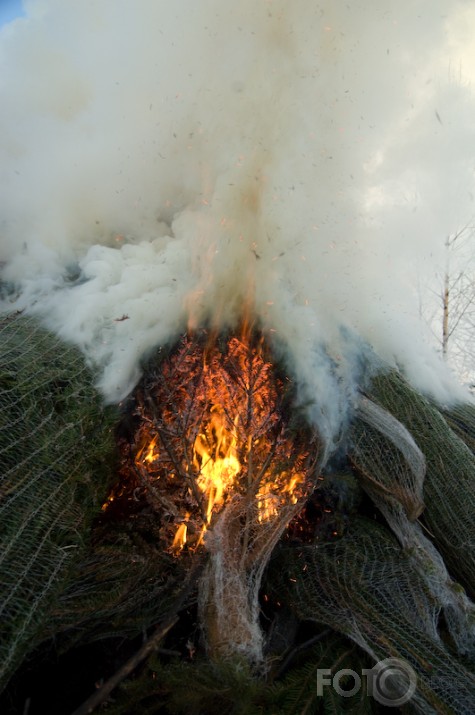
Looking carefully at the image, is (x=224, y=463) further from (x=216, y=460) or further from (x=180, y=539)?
(x=180, y=539)

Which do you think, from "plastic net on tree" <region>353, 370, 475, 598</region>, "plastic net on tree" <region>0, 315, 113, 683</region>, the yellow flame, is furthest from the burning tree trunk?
"plastic net on tree" <region>353, 370, 475, 598</region>

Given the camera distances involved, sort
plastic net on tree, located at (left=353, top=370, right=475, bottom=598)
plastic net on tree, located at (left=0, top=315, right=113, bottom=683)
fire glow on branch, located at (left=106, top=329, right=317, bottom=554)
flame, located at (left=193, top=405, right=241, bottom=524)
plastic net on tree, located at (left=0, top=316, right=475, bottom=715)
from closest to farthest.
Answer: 1. plastic net on tree, located at (left=0, top=315, right=113, bottom=683)
2. plastic net on tree, located at (left=0, top=316, right=475, bottom=715)
3. fire glow on branch, located at (left=106, top=329, right=317, bottom=554)
4. flame, located at (left=193, top=405, right=241, bottom=524)
5. plastic net on tree, located at (left=353, top=370, right=475, bottom=598)

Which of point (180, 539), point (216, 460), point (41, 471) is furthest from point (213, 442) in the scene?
point (41, 471)

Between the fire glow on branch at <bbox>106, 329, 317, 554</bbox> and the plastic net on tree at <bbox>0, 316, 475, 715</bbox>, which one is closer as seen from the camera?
the plastic net on tree at <bbox>0, 316, 475, 715</bbox>

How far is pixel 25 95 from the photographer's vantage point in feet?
15.9

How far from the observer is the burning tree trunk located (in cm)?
242

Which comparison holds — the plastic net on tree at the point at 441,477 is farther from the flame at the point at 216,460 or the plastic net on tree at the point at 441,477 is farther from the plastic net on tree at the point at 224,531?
the flame at the point at 216,460

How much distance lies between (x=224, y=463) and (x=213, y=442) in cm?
16

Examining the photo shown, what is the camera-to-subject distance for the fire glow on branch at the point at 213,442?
8.81 ft

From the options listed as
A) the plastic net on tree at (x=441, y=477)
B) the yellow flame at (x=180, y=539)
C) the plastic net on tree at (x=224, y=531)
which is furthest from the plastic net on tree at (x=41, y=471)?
the plastic net on tree at (x=441, y=477)

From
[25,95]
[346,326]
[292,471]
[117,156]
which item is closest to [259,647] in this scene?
[292,471]

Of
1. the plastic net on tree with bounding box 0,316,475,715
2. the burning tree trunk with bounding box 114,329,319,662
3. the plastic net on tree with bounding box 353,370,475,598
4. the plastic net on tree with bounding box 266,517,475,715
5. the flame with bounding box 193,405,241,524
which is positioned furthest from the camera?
the plastic net on tree with bounding box 353,370,475,598

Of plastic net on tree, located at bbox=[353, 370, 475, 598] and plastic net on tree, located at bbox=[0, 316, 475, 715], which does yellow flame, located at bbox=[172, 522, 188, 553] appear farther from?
plastic net on tree, located at bbox=[353, 370, 475, 598]

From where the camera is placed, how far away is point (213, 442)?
3049 millimetres
